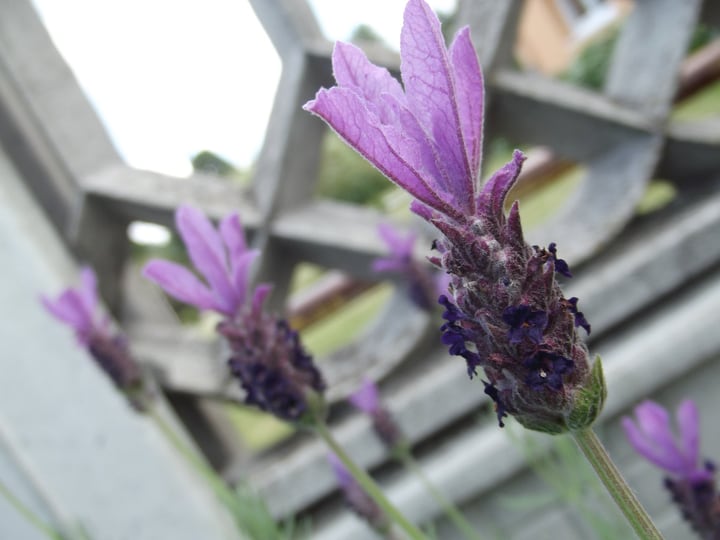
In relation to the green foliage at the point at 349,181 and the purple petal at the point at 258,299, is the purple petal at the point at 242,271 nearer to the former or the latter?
the purple petal at the point at 258,299

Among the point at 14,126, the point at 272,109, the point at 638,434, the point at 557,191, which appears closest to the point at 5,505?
the point at 14,126

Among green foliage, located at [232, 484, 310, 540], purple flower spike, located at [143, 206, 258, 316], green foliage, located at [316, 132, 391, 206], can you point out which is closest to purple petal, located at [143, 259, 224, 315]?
purple flower spike, located at [143, 206, 258, 316]

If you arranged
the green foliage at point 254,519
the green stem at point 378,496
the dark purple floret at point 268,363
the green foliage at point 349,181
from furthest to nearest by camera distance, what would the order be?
1. the green foliage at point 349,181
2. the green foliage at point 254,519
3. the dark purple floret at point 268,363
4. the green stem at point 378,496

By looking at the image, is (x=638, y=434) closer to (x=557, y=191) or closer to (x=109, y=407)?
(x=109, y=407)

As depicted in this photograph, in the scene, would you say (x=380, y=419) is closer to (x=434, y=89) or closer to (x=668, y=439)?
(x=668, y=439)

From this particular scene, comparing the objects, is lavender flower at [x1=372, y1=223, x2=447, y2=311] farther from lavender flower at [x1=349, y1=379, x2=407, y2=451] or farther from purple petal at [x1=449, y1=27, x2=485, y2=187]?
purple petal at [x1=449, y1=27, x2=485, y2=187]

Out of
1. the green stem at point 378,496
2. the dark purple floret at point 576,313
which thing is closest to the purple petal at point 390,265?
the green stem at point 378,496
